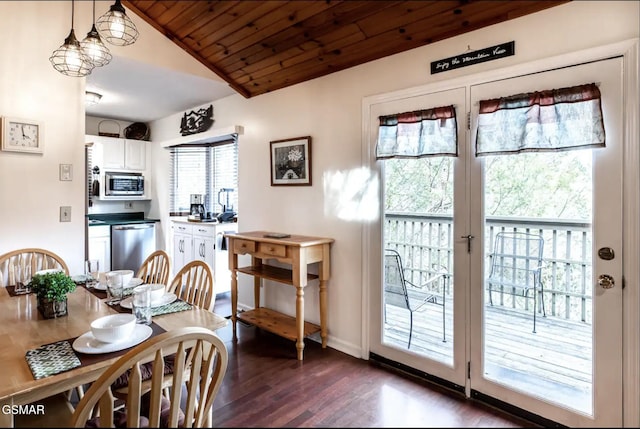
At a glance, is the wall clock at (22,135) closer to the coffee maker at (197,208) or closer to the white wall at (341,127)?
the white wall at (341,127)

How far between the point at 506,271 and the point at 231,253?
2.20 m

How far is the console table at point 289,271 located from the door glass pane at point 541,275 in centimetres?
123

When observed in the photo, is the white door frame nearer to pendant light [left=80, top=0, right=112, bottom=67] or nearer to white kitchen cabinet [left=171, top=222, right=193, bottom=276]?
pendant light [left=80, top=0, right=112, bottom=67]

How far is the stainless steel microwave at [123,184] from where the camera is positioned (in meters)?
4.68

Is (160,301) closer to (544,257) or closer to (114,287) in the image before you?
(114,287)

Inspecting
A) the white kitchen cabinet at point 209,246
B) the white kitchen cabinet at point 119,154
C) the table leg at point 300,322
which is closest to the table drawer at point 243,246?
the table leg at point 300,322

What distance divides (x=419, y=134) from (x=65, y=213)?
2.63m

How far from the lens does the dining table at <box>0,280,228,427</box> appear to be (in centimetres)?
105

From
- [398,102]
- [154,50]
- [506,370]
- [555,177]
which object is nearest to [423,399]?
[555,177]

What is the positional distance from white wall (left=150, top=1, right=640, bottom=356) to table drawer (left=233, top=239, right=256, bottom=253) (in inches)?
15.4

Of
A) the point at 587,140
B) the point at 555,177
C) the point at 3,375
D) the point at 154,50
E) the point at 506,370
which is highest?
the point at 154,50

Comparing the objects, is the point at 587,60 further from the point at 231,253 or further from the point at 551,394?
the point at 231,253

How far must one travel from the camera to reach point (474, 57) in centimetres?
203

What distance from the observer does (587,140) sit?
→ 137cm
